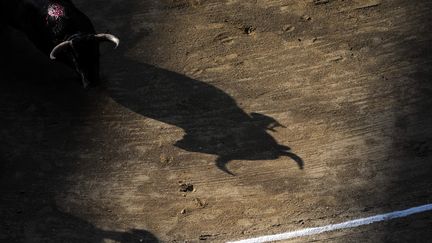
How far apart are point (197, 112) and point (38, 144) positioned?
1.61 metres

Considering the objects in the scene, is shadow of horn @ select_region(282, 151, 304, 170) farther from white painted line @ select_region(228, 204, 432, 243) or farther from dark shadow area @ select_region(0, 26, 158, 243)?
dark shadow area @ select_region(0, 26, 158, 243)

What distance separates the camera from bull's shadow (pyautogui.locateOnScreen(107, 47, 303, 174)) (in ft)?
20.2

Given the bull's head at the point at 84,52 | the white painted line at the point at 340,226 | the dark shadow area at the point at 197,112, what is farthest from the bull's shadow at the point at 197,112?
the white painted line at the point at 340,226

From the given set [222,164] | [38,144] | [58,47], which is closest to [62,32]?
[58,47]

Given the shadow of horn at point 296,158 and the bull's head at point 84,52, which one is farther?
the bull's head at point 84,52

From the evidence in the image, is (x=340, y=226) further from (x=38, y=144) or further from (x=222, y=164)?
(x=38, y=144)

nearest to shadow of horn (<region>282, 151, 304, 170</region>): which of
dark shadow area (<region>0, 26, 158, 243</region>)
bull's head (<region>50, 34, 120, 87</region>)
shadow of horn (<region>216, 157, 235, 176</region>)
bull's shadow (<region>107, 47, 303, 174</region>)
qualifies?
bull's shadow (<region>107, 47, 303, 174</region>)

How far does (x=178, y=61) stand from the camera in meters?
6.89

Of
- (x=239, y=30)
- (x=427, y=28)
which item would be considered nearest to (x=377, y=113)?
(x=427, y=28)

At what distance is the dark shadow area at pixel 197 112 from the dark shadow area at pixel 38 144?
→ 425 millimetres

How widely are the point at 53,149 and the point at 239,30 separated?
2.44 m

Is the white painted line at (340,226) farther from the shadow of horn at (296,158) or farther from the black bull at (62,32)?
the black bull at (62,32)

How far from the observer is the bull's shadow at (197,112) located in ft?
20.2

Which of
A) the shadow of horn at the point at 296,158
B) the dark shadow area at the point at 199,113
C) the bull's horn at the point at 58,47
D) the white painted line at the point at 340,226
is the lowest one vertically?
the white painted line at the point at 340,226
